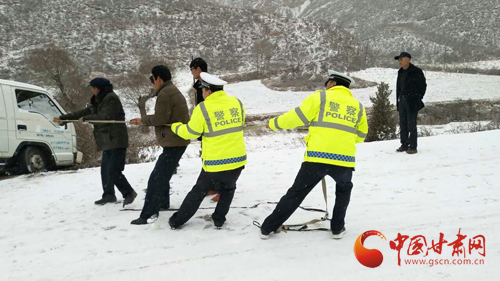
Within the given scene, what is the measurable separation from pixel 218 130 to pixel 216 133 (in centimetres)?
4

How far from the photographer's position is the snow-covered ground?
2.92 meters

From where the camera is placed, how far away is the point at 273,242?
3.40 metres

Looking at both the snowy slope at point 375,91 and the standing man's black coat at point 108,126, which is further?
the snowy slope at point 375,91

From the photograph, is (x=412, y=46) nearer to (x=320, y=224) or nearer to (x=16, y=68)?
(x=16, y=68)

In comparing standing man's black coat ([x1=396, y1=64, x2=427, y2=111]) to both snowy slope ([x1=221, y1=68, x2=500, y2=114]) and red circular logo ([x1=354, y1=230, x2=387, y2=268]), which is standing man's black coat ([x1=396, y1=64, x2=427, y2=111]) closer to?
red circular logo ([x1=354, y1=230, x2=387, y2=268])

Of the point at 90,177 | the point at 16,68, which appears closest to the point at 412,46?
the point at 16,68

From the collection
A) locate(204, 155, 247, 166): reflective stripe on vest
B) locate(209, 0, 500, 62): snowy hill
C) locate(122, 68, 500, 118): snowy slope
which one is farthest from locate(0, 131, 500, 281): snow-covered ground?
locate(209, 0, 500, 62): snowy hill

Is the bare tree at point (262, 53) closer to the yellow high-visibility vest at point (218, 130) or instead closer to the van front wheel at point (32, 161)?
the van front wheel at point (32, 161)

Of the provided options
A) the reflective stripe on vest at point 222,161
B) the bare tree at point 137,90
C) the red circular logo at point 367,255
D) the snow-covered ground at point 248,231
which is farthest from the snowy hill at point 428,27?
the reflective stripe on vest at point 222,161

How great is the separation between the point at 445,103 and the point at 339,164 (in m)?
21.4

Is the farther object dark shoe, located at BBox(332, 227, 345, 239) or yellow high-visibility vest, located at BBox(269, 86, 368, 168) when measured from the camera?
dark shoe, located at BBox(332, 227, 345, 239)

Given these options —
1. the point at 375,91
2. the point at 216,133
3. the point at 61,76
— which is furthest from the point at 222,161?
the point at 375,91

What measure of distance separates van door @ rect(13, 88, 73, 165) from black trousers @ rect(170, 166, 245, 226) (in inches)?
165

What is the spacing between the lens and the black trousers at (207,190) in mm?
3504
